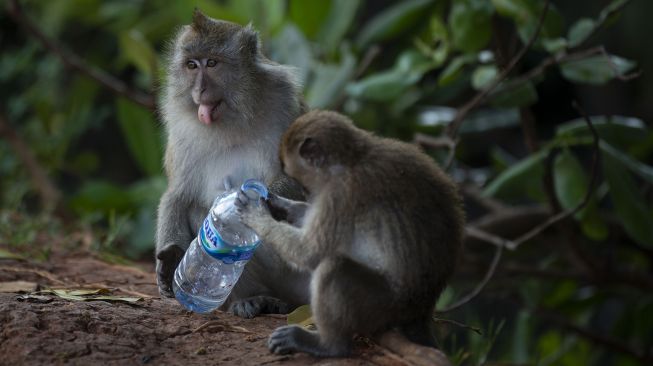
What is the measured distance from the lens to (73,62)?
7582mm

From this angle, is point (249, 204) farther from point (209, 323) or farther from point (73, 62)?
point (73, 62)

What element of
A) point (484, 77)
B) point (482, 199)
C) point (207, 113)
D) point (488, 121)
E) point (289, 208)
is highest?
point (207, 113)

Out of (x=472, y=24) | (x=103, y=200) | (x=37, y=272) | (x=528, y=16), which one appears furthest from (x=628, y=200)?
(x=103, y=200)

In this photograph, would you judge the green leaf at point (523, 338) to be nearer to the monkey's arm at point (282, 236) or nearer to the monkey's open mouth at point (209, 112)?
the monkey's open mouth at point (209, 112)

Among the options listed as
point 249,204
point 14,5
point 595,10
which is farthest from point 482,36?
point 595,10

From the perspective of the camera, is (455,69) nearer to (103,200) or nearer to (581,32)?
(581,32)

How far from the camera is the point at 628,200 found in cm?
567

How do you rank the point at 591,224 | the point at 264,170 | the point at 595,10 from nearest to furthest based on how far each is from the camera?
1. the point at 264,170
2. the point at 591,224
3. the point at 595,10

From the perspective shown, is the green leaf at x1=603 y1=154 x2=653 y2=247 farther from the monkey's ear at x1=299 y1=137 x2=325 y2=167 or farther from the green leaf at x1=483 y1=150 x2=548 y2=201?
the monkey's ear at x1=299 y1=137 x2=325 y2=167

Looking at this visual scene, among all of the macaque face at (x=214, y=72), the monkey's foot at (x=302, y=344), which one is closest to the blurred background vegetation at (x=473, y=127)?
the macaque face at (x=214, y=72)

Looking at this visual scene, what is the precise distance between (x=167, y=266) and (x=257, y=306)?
1.66ft

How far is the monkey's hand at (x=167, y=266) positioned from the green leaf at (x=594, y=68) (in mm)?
2834

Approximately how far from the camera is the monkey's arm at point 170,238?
4.46 m

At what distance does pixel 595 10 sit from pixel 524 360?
15.6 feet
